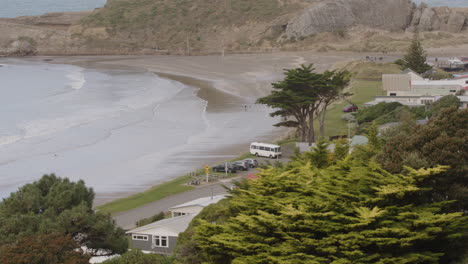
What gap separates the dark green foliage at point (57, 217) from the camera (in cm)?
2109

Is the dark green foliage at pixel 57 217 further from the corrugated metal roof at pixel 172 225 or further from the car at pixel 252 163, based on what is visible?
the car at pixel 252 163

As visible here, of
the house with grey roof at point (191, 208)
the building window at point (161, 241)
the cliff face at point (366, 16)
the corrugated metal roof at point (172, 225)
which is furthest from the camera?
the cliff face at point (366, 16)

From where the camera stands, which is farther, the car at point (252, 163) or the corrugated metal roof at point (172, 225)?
the car at point (252, 163)

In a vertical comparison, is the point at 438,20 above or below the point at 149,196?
above

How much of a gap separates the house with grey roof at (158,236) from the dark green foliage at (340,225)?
752 cm

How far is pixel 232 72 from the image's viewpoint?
344 ft

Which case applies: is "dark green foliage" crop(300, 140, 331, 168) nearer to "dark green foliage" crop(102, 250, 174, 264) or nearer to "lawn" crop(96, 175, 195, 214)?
"dark green foliage" crop(102, 250, 174, 264)

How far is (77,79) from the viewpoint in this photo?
102 metres

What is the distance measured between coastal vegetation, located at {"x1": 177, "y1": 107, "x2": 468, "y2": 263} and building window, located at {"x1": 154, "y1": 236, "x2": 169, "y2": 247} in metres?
6.71

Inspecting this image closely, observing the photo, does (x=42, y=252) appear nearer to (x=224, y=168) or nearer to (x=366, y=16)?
(x=224, y=168)

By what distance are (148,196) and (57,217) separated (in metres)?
14.2

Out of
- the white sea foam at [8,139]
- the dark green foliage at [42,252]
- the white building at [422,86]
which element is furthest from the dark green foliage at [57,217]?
the white building at [422,86]

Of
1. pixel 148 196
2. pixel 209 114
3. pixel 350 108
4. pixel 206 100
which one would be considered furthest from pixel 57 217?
pixel 206 100

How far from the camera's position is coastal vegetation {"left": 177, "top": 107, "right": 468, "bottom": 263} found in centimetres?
1434
